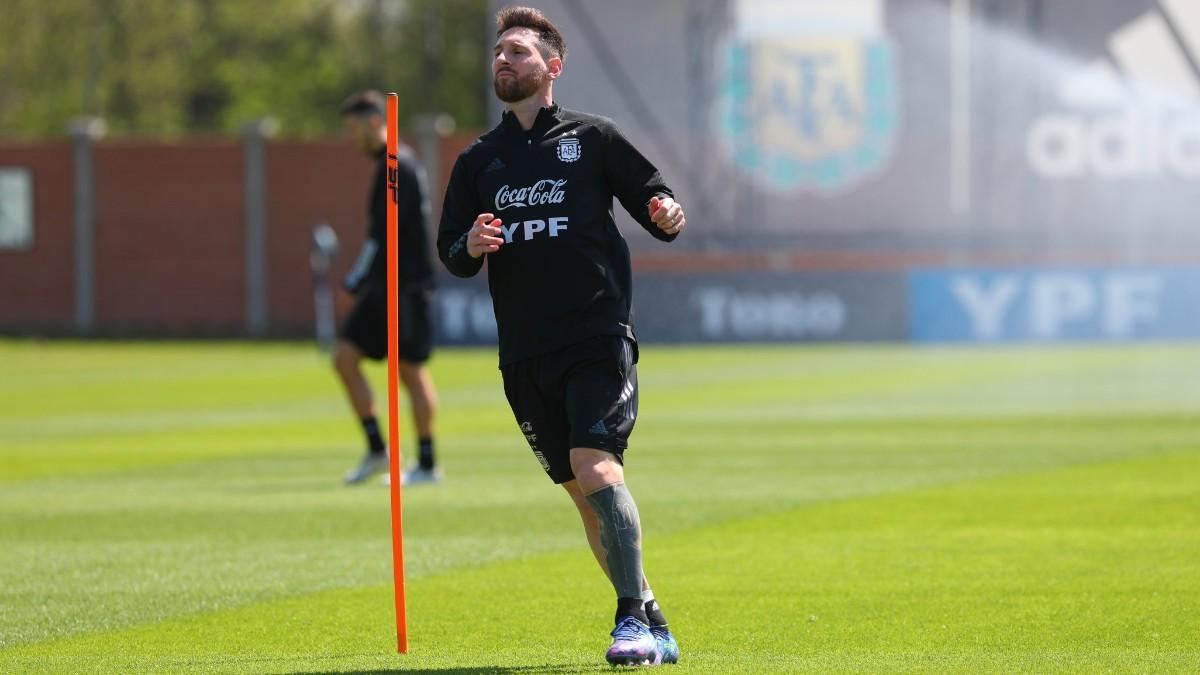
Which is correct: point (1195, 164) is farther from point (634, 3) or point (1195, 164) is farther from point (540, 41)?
point (540, 41)

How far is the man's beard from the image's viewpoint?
22.0 ft

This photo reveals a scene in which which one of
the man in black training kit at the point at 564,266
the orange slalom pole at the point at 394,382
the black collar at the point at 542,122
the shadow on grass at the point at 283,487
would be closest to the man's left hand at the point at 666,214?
the man in black training kit at the point at 564,266

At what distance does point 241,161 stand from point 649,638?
3721 cm

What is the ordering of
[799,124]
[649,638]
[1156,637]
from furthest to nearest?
[799,124] < [1156,637] < [649,638]

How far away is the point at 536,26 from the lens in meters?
6.80

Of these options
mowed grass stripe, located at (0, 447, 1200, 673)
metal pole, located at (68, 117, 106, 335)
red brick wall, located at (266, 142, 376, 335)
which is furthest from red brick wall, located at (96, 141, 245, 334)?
mowed grass stripe, located at (0, 447, 1200, 673)

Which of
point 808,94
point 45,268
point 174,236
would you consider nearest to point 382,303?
point 808,94

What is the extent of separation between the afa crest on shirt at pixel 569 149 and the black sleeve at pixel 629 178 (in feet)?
0.29

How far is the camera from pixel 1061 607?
25.7 ft

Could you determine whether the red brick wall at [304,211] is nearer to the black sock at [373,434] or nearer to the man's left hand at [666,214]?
the black sock at [373,434]

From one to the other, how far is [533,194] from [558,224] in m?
0.12

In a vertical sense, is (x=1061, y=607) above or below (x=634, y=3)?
below

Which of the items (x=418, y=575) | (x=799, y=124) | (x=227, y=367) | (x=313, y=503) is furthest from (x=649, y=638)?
(x=799, y=124)

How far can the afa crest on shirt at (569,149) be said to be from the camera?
267 inches
